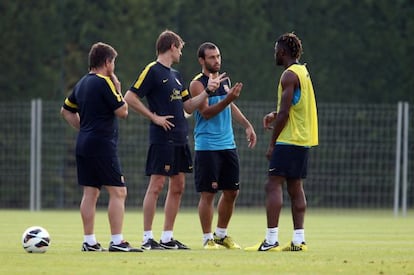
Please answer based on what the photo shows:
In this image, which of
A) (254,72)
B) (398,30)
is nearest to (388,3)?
(398,30)

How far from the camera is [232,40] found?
25000 millimetres

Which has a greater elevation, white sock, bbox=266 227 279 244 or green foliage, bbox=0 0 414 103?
green foliage, bbox=0 0 414 103

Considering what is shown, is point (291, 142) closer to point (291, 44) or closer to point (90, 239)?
point (291, 44)

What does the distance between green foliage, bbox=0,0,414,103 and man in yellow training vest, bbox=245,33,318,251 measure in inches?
556

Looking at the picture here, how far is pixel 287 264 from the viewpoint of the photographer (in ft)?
29.0

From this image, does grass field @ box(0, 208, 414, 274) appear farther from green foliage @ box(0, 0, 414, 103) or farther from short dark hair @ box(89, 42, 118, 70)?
green foliage @ box(0, 0, 414, 103)

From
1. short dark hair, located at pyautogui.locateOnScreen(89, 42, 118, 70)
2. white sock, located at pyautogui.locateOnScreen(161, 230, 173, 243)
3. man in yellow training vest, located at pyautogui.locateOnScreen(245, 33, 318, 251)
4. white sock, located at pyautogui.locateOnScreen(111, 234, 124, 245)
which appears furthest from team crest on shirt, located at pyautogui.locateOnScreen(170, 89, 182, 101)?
white sock, located at pyautogui.locateOnScreen(111, 234, 124, 245)

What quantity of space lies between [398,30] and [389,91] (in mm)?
1381

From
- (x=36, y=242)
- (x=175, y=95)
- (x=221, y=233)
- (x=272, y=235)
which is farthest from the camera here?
(x=221, y=233)

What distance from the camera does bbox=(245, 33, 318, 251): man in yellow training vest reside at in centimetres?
1056

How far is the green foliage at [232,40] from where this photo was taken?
24.8 meters

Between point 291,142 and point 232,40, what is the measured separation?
47.6 feet

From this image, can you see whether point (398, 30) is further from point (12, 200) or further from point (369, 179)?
point (12, 200)

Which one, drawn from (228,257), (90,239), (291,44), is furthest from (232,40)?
(228,257)
